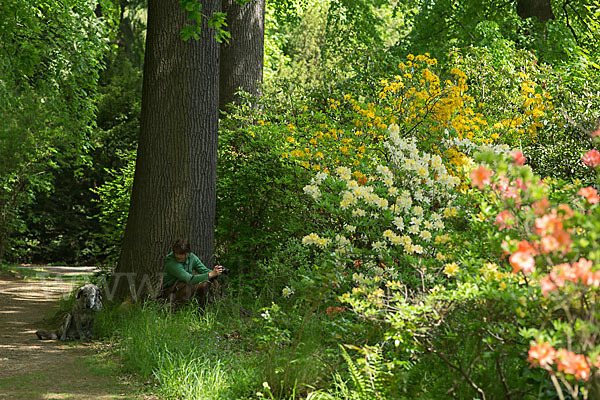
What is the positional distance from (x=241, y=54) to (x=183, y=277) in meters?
5.57

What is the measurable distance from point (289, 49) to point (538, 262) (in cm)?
4021

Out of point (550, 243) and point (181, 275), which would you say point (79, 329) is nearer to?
point (181, 275)

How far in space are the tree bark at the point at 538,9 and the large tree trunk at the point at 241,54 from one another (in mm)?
6542

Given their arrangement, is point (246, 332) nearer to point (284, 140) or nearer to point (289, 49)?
point (284, 140)

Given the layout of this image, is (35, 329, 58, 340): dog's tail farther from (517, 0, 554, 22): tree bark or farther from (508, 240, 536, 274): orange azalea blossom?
(517, 0, 554, 22): tree bark

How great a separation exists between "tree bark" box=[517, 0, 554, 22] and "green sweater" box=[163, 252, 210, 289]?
422 inches

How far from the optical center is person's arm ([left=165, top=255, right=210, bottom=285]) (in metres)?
7.58

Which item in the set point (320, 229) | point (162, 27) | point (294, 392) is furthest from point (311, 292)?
point (162, 27)

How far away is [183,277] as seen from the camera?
7.59 m

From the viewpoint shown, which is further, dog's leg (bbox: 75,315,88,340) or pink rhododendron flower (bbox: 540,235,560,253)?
dog's leg (bbox: 75,315,88,340)

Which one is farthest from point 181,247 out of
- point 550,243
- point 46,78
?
point 46,78

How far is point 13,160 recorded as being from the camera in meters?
17.7

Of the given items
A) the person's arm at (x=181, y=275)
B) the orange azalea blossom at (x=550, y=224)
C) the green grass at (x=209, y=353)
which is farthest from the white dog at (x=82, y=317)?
the orange azalea blossom at (x=550, y=224)

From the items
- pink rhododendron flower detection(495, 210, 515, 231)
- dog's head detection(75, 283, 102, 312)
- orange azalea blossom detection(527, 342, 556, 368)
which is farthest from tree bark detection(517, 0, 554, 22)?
orange azalea blossom detection(527, 342, 556, 368)
